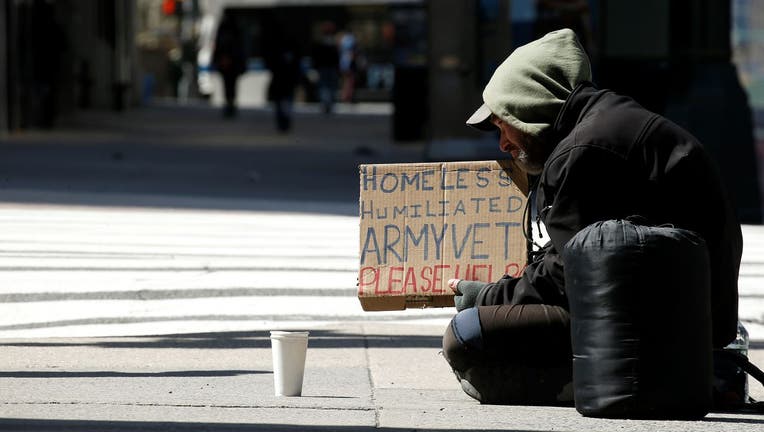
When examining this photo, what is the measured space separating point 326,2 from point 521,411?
3705 cm

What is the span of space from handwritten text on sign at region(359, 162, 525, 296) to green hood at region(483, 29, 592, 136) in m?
0.61

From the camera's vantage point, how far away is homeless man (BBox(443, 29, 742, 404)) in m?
4.80

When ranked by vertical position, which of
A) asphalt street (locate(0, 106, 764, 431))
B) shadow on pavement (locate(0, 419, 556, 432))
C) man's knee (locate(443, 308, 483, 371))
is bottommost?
asphalt street (locate(0, 106, 764, 431))

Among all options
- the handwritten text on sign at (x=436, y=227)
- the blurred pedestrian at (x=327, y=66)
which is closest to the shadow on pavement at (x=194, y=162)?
the blurred pedestrian at (x=327, y=66)

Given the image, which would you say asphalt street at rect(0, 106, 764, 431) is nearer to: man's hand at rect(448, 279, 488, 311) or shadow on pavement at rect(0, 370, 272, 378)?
shadow on pavement at rect(0, 370, 272, 378)

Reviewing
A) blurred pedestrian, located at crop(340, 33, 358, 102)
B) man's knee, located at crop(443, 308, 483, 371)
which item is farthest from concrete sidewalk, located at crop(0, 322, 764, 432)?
blurred pedestrian, located at crop(340, 33, 358, 102)

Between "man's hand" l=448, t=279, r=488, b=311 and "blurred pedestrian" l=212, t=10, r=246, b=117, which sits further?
"blurred pedestrian" l=212, t=10, r=246, b=117

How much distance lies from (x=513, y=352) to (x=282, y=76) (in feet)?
67.5

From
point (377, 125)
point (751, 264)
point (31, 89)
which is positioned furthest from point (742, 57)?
point (751, 264)

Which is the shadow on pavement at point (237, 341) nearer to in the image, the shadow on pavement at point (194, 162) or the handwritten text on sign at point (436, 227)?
the handwritten text on sign at point (436, 227)

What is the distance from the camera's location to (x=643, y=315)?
187 inches

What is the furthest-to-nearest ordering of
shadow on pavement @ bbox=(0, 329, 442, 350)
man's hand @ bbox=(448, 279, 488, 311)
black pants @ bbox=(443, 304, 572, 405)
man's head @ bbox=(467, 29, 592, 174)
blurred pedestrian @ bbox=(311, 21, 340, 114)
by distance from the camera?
blurred pedestrian @ bbox=(311, 21, 340, 114), shadow on pavement @ bbox=(0, 329, 442, 350), man's hand @ bbox=(448, 279, 488, 311), black pants @ bbox=(443, 304, 572, 405), man's head @ bbox=(467, 29, 592, 174)

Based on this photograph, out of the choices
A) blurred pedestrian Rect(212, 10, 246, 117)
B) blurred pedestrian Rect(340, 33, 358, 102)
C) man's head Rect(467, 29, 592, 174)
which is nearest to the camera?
man's head Rect(467, 29, 592, 174)

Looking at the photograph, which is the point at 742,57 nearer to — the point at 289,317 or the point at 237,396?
the point at 289,317
